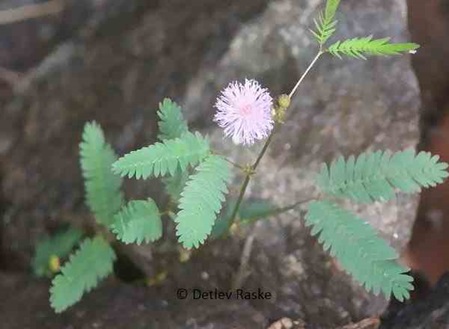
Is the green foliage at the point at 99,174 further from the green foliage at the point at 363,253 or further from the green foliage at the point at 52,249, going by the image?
the green foliage at the point at 363,253

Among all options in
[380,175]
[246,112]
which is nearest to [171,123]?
[246,112]

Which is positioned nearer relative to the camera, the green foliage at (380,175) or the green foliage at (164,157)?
the green foliage at (164,157)

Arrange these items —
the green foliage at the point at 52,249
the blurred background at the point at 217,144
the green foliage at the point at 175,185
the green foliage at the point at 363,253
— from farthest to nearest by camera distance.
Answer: the green foliage at the point at 52,249 < the blurred background at the point at 217,144 < the green foliage at the point at 175,185 < the green foliage at the point at 363,253

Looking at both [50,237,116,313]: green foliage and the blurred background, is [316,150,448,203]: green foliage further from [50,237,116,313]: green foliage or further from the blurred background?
[50,237,116,313]: green foliage

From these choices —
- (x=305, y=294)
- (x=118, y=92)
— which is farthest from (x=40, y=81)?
(x=305, y=294)

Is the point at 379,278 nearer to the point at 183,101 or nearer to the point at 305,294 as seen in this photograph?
the point at 305,294

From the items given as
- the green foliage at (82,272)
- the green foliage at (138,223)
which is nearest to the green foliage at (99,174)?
the green foliage at (82,272)

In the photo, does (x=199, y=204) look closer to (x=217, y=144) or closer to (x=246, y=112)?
(x=246, y=112)
